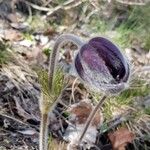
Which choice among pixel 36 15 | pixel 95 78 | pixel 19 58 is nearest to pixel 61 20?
pixel 36 15

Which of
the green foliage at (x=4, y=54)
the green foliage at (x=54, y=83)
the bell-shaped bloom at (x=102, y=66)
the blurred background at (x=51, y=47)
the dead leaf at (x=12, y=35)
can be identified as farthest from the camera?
the dead leaf at (x=12, y=35)

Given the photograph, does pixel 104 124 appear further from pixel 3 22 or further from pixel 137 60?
pixel 3 22

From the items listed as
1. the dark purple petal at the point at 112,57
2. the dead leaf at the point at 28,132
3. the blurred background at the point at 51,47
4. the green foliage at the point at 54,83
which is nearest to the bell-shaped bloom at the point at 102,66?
the dark purple petal at the point at 112,57

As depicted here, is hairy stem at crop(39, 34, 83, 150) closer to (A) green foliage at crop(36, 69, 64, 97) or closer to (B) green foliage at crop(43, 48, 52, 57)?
(A) green foliage at crop(36, 69, 64, 97)

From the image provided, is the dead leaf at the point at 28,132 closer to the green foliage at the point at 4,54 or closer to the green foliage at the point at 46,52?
the green foliage at the point at 4,54

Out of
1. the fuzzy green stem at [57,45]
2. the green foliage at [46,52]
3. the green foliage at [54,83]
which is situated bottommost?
the green foliage at [54,83]

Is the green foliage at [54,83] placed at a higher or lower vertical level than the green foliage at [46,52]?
lower

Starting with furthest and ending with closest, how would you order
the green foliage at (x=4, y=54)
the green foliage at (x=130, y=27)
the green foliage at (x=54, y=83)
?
the green foliage at (x=130, y=27) → the green foliage at (x=4, y=54) → the green foliage at (x=54, y=83)
